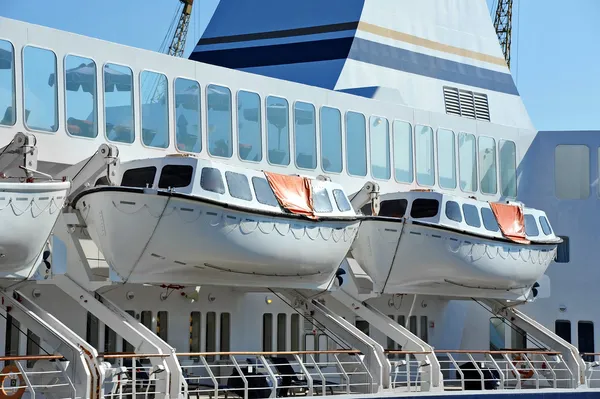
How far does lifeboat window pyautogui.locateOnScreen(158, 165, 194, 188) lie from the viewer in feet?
70.0

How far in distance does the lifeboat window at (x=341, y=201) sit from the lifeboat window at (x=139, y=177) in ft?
13.9

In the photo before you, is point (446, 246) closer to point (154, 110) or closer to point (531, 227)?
point (531, 227)

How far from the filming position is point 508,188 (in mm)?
32281

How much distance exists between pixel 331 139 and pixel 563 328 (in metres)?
9.46

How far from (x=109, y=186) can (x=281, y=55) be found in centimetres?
1323

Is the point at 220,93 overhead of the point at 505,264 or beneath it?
overhead

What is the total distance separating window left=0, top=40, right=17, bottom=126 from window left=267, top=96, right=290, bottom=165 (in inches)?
256

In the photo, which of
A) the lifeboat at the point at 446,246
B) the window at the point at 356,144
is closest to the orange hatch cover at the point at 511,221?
the lifeboat at the point at 446,246

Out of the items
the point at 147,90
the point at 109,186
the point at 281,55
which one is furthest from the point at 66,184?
the point at 281,55

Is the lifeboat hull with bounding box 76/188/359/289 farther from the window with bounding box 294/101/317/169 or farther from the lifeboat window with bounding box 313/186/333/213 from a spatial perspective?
the window with bounding box 294/101/317/169

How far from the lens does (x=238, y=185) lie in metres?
22.1

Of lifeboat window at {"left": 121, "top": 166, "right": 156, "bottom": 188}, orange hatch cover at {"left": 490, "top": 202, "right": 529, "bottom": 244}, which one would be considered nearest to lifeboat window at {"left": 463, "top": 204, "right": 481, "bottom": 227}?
orange hatch cover at {"left": 490, "top": 202, "right": 529, "bottom": 244}

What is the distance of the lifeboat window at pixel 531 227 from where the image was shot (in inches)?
1125

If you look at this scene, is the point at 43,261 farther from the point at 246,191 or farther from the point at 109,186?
the point at 246,191
